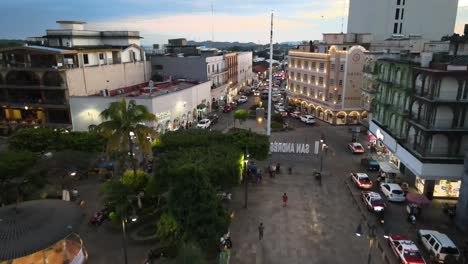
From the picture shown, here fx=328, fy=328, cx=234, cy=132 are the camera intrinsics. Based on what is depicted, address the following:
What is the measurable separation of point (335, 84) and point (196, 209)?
52.0 metres

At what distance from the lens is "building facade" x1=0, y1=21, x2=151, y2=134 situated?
53688 mm

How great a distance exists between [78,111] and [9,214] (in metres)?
32.6

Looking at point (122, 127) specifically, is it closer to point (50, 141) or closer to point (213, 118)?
point (50, 141)

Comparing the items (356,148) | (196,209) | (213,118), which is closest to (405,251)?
(196,209)

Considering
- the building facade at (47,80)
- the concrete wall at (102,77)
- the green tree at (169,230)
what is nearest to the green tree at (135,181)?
the green tree at (169,230)

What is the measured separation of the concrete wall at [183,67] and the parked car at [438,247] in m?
57.0

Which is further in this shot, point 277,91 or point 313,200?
point 277,91

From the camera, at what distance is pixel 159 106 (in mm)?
50594

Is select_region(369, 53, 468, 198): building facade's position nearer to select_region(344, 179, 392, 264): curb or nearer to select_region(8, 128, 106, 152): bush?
select_region(344, 179, 392, 264): curb

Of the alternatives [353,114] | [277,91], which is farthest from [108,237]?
[277,91]

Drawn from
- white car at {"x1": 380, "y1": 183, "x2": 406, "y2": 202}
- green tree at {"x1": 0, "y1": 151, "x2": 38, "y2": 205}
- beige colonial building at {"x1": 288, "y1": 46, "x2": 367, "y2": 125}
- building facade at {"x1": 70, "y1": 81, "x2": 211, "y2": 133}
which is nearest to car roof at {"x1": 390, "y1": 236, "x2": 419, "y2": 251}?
white car at {"x1": 380, "y1": 183, "x2": 406, "y2": 202}

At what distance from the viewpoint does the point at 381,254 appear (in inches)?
989

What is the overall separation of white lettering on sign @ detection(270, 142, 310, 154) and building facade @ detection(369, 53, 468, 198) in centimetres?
1219

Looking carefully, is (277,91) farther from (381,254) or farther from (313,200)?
(381,254)
